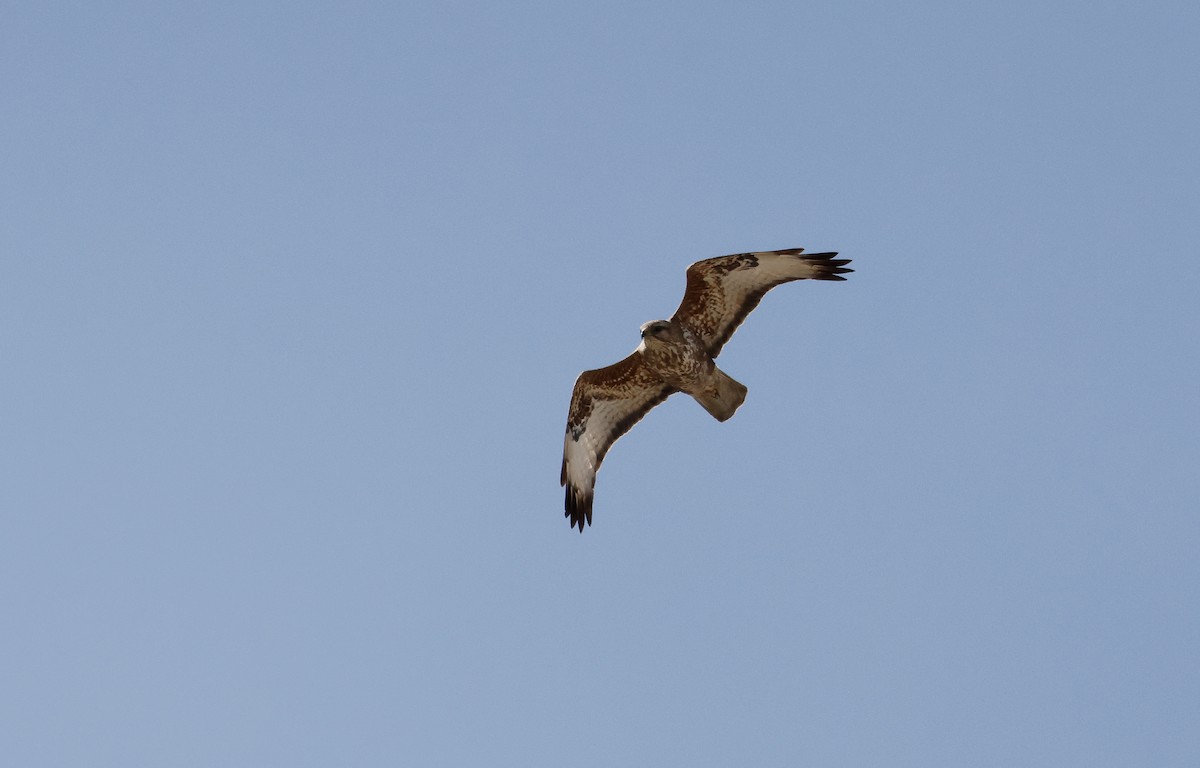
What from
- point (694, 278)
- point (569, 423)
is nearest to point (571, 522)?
point (569, 423)

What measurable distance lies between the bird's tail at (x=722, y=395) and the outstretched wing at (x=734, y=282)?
266 mm

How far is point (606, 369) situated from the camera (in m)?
15.1

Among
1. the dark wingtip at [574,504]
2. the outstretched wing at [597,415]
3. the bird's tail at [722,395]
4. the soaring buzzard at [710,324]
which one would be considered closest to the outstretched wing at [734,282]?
the soaring buzzard at [710,324]

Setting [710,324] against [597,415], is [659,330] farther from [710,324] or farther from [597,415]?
[597,415]

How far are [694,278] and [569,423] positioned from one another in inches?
99.7

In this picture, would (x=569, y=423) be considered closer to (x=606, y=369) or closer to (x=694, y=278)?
(x=606, y=369)

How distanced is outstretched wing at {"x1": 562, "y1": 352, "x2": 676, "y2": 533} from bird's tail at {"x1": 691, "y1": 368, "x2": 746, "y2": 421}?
751 mm

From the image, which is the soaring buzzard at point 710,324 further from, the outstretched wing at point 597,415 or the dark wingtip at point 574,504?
the dark wingtip at point 574,504

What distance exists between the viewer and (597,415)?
15594 millimetres

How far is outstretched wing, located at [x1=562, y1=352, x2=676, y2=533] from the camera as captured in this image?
49.7 ft

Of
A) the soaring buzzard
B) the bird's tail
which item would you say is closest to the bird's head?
the soaring buzzard

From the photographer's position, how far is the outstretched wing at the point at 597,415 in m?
15.1

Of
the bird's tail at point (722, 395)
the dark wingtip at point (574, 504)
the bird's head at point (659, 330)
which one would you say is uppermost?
the bird's head at point (659, 330)

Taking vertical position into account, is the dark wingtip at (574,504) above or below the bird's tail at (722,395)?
below
